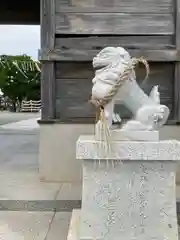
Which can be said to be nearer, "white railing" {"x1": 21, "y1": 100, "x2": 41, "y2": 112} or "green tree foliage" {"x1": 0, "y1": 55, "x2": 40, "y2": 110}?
"white railing" {"x1": 21, "y1": 100, "x2": 41, "y2": 112}

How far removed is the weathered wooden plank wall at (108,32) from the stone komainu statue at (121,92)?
98.3 inches

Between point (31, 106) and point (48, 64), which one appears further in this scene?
point (31, 106)

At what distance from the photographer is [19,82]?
50.4 metres

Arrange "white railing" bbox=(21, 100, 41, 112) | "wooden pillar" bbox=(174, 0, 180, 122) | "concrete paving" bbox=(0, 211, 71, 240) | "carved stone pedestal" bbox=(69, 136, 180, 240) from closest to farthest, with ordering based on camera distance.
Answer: "carved stone pedestal" bbox=(69, 136, 180, 240) < "concrete paving" bbox=(0, 211, 71, 240) < "wooden pillar" bbox=(174, 0, 180, 122) < "white railing" bbox=(21, 100, 41, 112)

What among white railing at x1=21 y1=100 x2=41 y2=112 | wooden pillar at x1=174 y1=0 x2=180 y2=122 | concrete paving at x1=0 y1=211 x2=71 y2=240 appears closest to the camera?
concrete paving at x1=0 y1=211 x2=71 y2=240

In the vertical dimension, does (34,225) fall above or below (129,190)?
below

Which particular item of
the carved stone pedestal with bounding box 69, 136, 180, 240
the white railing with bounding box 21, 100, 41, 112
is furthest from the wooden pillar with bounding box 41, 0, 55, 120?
the white railing with bounding box 21, 100, 41, 112

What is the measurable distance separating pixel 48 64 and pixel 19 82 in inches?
1764

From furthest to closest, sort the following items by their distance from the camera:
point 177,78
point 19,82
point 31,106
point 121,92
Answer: point 19,82, point 31,106, point 177,78, point 121,92

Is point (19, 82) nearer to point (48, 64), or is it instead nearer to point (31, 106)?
point (31, 106)

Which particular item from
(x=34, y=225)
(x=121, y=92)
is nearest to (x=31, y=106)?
(x=34, y=225)

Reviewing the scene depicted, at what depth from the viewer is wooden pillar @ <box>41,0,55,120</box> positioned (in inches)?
243

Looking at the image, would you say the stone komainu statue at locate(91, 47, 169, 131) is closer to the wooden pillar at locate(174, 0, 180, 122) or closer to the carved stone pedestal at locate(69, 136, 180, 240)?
the carved stone pedestal at locate(69, 136, 180, 240)

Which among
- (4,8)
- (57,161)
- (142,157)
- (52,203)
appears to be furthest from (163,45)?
(4,8)
